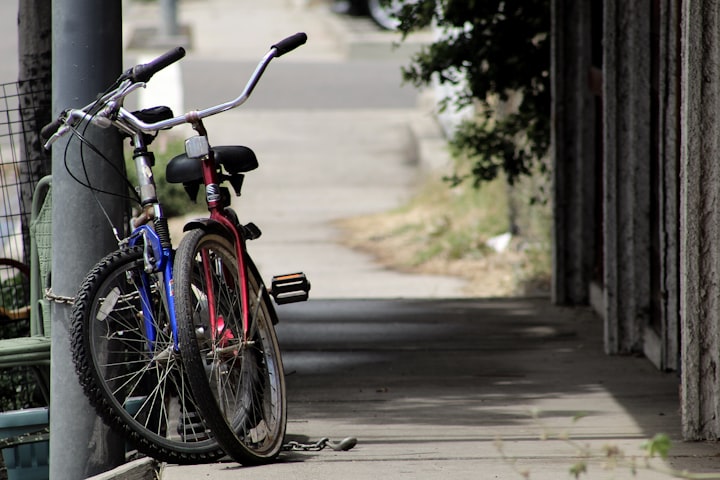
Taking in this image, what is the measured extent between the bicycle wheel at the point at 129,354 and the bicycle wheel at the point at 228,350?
0.36ft

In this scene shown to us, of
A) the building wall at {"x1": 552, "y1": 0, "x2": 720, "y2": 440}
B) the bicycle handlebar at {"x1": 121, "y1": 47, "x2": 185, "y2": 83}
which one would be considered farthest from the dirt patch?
the bicycle handlebar at {"x1": 121, "y1": 47, "x2": 185, "y2": 83}

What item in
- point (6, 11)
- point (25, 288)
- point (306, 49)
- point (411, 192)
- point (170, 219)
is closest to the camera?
point (25, 288)

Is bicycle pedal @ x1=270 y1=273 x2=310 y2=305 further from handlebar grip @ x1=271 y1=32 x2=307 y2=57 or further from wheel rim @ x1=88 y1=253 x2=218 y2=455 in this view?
handlebar grip @ x1=271 y1=32 x2=307 y2=57

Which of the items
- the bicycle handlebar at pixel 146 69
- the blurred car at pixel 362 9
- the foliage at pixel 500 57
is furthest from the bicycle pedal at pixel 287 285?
the blurred car at pixel 362 9

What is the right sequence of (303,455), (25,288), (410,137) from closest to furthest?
(303,455) < (25,288) < (410,137)

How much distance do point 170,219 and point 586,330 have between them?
22.4 ft

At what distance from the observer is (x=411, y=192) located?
1469 cm

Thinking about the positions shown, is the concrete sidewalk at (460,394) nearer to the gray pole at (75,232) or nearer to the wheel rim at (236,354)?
the wheel rim at (236,354)

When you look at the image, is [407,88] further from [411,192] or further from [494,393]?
[494,393]

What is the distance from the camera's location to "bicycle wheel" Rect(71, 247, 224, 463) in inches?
157

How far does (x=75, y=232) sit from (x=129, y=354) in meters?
0.49

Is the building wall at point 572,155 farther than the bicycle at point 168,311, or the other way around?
the building wall at point 572,155

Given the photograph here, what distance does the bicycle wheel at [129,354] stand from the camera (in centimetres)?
399

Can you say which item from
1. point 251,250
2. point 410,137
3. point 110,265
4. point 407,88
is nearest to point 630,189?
point 110,265
